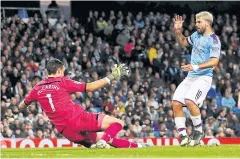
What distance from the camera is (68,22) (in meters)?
37.4

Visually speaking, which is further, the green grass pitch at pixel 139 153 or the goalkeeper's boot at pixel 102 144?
the goalkeeper's boot at pixel 102 144

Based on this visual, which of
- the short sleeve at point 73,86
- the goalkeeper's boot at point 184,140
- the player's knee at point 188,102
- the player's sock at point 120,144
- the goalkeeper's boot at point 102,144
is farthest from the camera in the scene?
the player's knee at point 188,102

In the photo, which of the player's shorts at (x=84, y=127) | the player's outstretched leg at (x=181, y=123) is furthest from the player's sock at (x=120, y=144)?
the player's outstretched leg at (x=181, y=123)

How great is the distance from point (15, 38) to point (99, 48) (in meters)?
3.17

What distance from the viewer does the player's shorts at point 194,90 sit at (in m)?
19.3

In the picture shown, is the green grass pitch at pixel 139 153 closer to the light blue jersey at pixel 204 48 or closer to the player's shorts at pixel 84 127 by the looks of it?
the player's shorts at pixel 84 127

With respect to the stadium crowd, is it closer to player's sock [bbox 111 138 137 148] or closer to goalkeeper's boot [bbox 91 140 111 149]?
player's sock [bbox 111 138 137 148]

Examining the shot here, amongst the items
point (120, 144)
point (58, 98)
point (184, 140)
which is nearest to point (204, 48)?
point (184, 140)

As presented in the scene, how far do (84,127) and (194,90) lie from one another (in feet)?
7.89

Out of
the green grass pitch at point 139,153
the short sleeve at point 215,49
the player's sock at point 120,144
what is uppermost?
the short sleeve at point 215,49

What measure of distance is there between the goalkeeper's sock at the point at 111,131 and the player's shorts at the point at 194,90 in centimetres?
161

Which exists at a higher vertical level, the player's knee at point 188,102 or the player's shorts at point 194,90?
the player's shorts at point 194,90

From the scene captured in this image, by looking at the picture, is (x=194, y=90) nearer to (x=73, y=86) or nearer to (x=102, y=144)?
(x=102, y=144)

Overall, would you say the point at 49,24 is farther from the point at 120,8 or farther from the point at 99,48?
the point at 120,8
